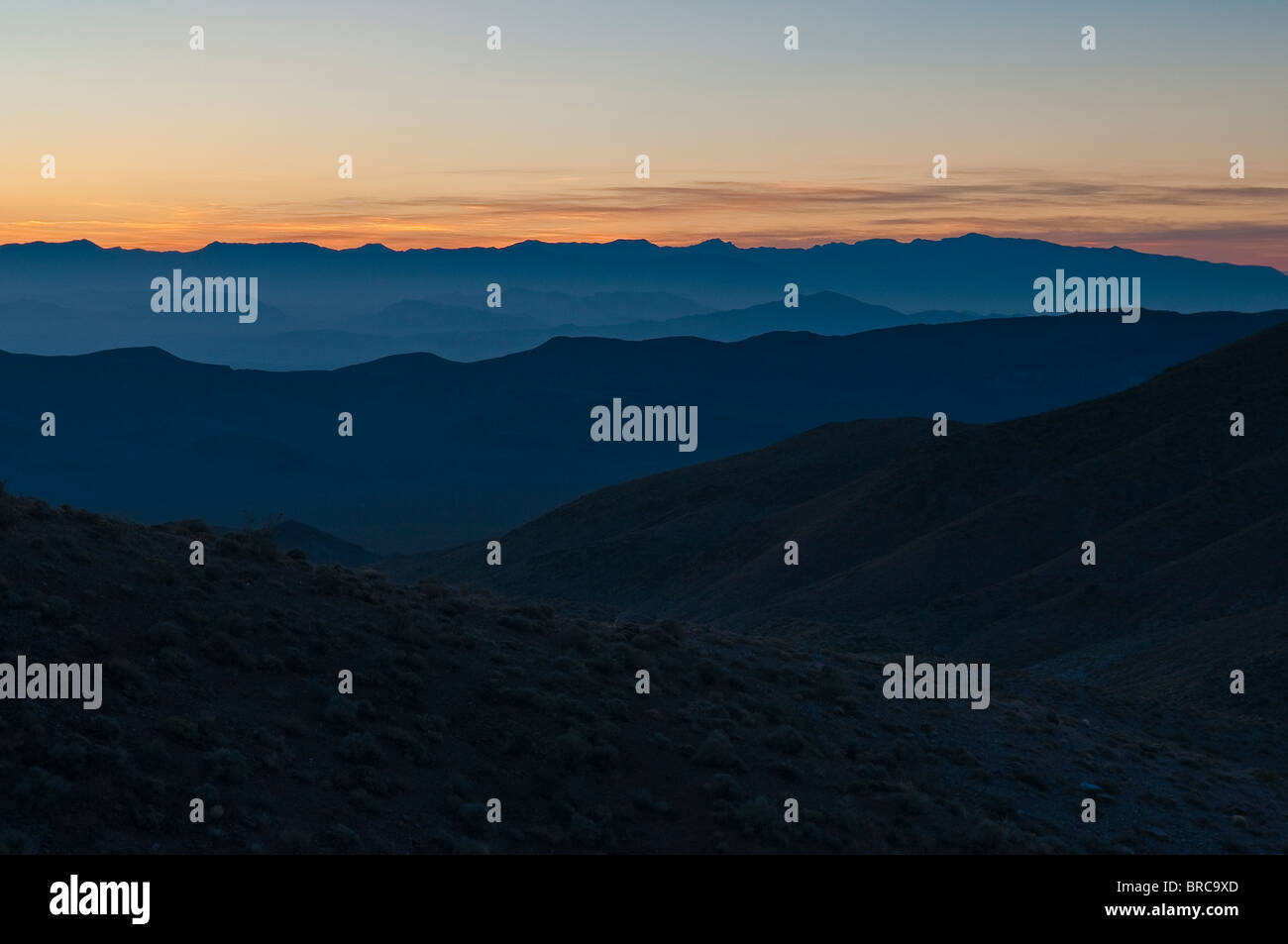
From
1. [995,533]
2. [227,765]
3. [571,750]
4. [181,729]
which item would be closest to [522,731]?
[571,750]

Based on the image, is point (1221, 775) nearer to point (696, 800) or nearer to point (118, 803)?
point (696, 800)

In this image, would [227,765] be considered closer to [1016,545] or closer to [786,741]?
[786,741]

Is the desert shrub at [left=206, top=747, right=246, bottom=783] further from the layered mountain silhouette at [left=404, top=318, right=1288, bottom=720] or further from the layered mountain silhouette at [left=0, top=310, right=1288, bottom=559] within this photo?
the layered mountain silhouette at [left=0, top=310, right=1288, bottom=559]

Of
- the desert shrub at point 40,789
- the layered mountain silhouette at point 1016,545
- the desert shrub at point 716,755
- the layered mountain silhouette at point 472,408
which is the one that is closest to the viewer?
the desert shrub at point 40,789

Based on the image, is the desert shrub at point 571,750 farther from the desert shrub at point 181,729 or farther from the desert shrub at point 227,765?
the desert shrub at point 181,729

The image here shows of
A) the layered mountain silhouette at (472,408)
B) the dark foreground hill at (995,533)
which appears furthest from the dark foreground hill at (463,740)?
the layered mountain silhouette at (472,408)

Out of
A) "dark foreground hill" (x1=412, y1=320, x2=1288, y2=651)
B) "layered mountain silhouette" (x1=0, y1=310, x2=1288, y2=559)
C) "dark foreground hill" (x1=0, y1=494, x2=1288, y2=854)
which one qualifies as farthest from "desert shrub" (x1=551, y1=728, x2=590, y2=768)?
"layered mountain silhouette" (x1=0, y1=310, x2=1288, y2=559)
